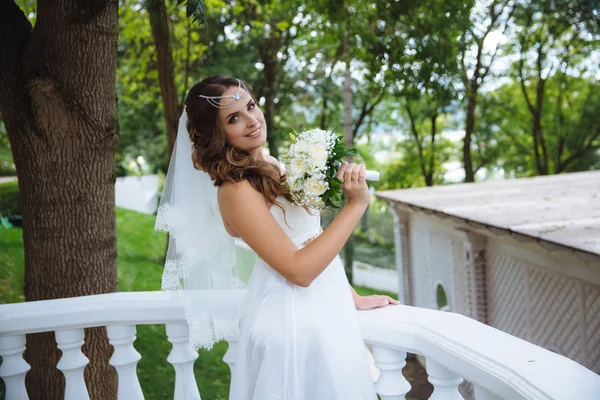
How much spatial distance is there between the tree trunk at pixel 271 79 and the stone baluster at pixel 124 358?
44.7 feet

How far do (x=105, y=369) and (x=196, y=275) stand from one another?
4.17ft

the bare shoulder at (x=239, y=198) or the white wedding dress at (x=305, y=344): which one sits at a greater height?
the bare shoulder at (x=239, y=198)

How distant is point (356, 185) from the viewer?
74.5 inches

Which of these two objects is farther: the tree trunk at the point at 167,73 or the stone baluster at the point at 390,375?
the tree trunk at the point at 167,73

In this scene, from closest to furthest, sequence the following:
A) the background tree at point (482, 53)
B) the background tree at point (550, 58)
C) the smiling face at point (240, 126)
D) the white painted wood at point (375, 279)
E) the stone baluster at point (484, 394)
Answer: the stone baluster at point (484, 394), the smiling face at point (240, 126), the background tree at point (550, 58), the background tree at point (482, 53), the white painted wood at point (375, 279)

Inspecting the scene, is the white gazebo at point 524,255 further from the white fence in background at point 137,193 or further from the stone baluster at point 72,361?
the white fence in background at point 137,193

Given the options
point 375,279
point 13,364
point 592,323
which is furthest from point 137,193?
point 13,364

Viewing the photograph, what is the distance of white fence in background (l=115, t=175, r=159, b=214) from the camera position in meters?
23.6

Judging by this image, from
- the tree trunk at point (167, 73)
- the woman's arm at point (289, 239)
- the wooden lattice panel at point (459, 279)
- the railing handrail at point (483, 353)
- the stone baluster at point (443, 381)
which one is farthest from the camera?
the wooden lattice panel at point (459, 279)

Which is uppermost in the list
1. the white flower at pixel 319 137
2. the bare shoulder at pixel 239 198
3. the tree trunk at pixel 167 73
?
the tree trunk at pixel 167 73

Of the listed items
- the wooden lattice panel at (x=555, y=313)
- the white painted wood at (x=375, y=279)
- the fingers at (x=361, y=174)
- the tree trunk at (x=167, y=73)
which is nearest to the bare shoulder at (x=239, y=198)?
the fingers at (x=361, y=174)

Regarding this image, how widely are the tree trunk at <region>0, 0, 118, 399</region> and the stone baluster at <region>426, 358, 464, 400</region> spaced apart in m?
2.08

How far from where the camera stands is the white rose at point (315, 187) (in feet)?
6.23

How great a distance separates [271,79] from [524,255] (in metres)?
10.9
